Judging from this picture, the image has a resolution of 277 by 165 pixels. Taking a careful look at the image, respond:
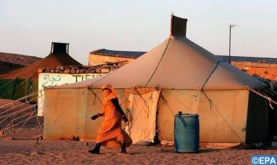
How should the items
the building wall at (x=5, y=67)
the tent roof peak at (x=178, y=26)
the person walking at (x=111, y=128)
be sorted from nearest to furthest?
the person walking at (x=111, y=128) → the tent roof peak at (x=178, y=26) → the building wall at (x=5, y=67)

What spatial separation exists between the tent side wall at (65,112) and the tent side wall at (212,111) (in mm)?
2087

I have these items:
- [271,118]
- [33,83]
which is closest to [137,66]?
[271,118]

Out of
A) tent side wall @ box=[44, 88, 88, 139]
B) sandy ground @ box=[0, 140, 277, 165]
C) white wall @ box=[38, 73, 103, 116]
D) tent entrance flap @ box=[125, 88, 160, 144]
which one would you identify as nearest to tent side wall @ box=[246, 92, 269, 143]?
sandy ground @ box=[0, 140, 277, 165]

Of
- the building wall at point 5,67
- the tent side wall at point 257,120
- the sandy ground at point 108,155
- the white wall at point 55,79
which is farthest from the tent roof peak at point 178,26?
the building wall at point 5,67

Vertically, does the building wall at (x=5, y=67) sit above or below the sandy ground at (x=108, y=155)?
above

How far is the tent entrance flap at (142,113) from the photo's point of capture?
51.1 feet

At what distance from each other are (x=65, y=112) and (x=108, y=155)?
14.6 feet

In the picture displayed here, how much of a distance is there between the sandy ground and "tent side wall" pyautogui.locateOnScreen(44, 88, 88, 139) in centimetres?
144

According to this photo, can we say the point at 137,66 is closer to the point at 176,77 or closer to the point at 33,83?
the point at 176,77

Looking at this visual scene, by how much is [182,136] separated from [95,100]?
11.8ft

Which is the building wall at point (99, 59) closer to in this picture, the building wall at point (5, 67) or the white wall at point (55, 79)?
the building wall at point (5, 67)

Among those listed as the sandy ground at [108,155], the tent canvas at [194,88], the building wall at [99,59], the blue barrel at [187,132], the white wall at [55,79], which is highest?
the building wall at [99,59]

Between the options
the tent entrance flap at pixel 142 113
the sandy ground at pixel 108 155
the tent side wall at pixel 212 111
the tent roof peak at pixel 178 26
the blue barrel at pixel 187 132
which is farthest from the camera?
the tent roof peak at pixel 178 26

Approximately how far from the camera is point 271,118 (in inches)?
681
